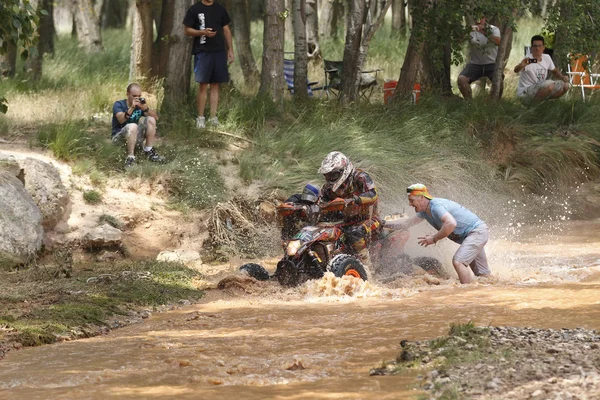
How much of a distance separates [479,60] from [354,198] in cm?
887

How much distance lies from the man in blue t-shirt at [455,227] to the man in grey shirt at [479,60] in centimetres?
771

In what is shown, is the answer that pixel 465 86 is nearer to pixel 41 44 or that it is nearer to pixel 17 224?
pixel 41 44

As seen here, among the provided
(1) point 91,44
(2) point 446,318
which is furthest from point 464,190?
(1) point 91,44

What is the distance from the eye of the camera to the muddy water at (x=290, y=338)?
23.8 ft

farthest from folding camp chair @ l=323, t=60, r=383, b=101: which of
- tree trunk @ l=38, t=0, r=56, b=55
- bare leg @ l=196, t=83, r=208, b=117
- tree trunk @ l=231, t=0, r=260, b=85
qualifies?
tree trunk @ l=38, t=0, r=56, b=55

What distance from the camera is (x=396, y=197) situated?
15.6 metres

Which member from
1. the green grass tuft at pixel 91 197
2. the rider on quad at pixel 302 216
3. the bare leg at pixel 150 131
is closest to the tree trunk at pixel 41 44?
the bare leg at pixel 150 131

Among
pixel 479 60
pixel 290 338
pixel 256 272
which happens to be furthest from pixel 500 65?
pixel 290 338

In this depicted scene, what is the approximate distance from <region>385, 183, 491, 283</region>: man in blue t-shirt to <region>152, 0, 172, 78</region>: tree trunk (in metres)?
8.39

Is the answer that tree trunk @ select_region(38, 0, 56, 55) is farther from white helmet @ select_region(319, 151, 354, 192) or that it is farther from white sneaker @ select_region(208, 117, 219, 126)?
white helmet @ select_region(319, 151, 354, 192)

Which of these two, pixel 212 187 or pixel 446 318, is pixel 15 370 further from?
pixel 212 187

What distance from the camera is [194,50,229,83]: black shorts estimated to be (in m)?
16.5

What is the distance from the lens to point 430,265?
12453mm

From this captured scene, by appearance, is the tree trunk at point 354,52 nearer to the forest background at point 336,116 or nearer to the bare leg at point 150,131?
the forest background at point 336,116
